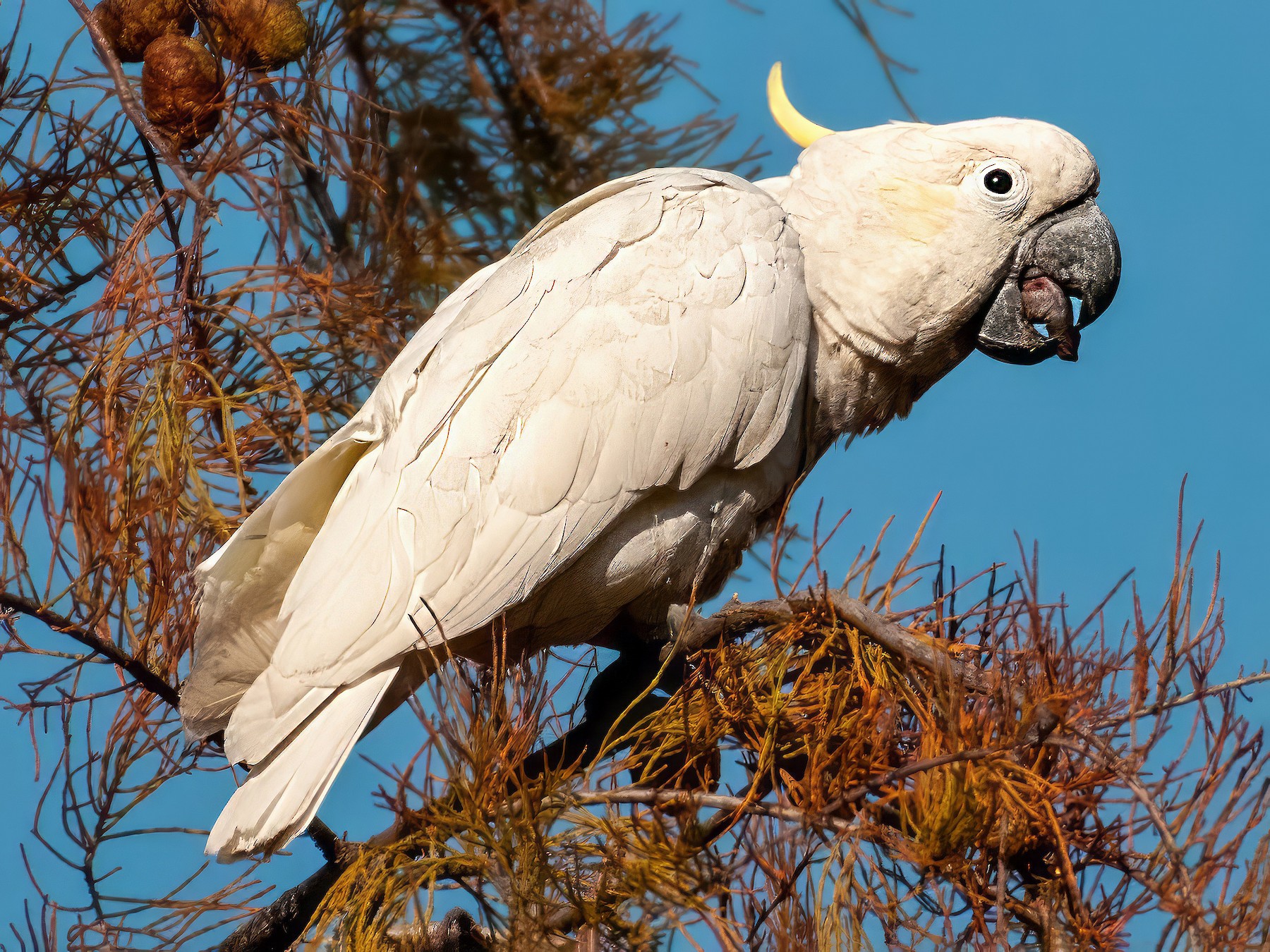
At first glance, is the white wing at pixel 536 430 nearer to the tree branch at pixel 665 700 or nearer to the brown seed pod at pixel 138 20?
the tree branch at pixel 665 700

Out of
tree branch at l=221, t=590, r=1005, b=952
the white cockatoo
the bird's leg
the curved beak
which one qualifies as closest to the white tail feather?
the white cockatoo

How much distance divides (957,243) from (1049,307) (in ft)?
0.74

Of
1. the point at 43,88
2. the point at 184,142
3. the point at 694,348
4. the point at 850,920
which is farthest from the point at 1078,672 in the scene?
the point at 43,88

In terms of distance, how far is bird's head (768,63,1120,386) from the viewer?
2418 mm

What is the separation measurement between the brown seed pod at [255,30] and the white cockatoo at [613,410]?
623 millimetres

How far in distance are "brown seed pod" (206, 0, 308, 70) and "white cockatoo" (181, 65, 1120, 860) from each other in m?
0.62

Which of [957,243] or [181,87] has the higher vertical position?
[181,87]

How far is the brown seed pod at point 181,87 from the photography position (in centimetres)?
251

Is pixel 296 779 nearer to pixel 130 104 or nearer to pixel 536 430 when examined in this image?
pixel 536 430

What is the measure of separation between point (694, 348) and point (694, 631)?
0.48 metres

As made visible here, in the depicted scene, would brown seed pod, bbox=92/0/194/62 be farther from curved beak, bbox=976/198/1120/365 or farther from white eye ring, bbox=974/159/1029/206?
curved beak, bbox=976/198/1120/365

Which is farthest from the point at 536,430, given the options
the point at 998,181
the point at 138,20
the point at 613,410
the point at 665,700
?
the point at 138,20

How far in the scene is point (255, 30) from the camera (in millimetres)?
2576

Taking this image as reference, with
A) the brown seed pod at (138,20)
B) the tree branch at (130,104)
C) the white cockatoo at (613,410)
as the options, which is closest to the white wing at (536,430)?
the white cockatoo at (613,410)
